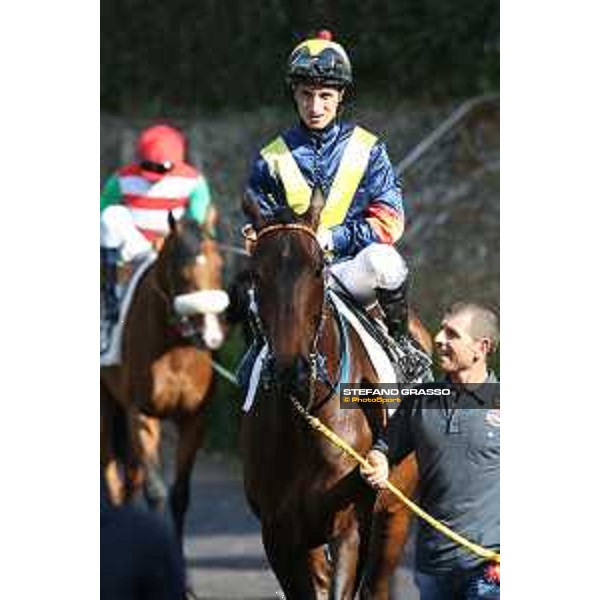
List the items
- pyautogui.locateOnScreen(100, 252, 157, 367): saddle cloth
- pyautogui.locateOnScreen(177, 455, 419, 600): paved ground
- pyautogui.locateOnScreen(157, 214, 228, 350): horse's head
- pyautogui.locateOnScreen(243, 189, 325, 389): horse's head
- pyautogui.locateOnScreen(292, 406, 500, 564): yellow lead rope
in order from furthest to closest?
pyautogui.locateOnScreen(100, 252, 157, 367): saddle cloth < pyautogui.locateOnScreen(157, 214, 228, 350): horse's head < pyautogui.locateOnScreen(177, 455, 419, 600): paved ground < pyautogui.locateOnScreen(292, 406, 500, 564): yellow lead rope < pyautogui.locateOnScreen(243, 189, 325, 389): horse's head

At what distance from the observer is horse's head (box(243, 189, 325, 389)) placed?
5.53m

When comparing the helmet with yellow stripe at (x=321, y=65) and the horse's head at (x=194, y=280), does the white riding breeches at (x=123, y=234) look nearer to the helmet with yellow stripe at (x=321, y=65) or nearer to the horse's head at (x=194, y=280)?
the horse's head at (x=194, y=280)

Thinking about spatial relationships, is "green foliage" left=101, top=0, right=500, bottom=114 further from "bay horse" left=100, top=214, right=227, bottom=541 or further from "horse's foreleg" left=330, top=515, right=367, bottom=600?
"horse's foreleg" left=330, top=515, right=367, bottom=600

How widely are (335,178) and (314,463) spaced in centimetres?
79

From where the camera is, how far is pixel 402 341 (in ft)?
19.6

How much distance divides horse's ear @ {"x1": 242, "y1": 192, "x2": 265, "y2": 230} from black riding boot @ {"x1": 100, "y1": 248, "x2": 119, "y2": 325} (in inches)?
109

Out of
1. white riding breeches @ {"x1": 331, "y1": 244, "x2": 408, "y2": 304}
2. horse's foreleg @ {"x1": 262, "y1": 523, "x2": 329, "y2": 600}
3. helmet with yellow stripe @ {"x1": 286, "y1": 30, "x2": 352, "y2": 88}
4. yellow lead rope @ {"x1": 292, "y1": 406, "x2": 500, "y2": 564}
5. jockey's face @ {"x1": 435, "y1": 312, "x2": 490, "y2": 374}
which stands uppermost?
helmet with yellow stripe @ {"x1": 286, "y1": 30, "x2": 352, "y2": 88}

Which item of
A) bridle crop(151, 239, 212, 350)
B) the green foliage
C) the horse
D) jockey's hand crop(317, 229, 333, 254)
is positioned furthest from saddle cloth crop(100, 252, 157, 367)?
jockey's hand crop(317, 229, 333, 254)

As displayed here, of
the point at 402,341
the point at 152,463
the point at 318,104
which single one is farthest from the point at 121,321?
the point at 318,104
